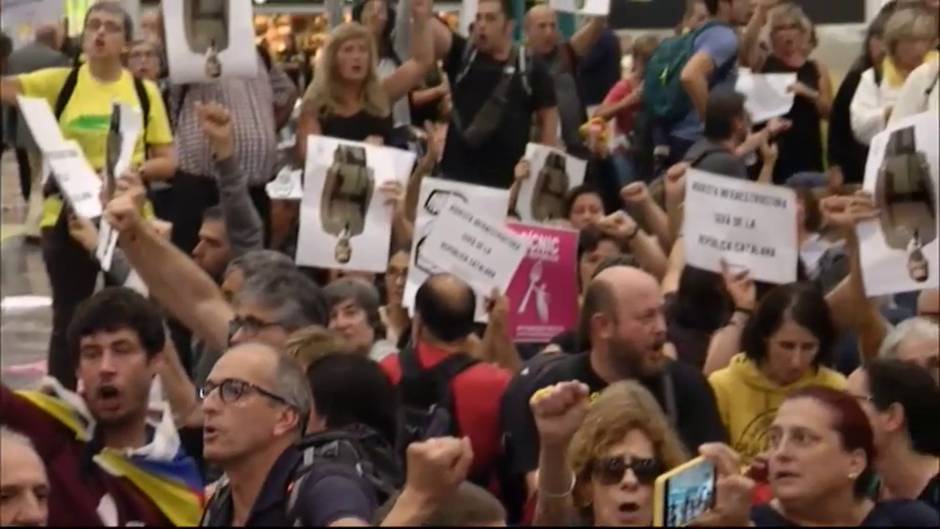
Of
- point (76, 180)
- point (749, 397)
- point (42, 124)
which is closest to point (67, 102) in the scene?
point (42, 124)

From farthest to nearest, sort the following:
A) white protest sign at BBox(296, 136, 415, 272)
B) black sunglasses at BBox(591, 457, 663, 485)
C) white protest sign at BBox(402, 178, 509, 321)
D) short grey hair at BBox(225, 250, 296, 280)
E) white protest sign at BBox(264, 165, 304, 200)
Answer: white protest sign at BBox(264, 165, 304, 200)
white protest sign at BBox(296, 136, 415, 272)
white protest sign at BBox(402, 178, 509, 321)
short grey hair at BBox(225, 250, 296, 280)
black sunglasses at BBox(591, 457, 663, 485)

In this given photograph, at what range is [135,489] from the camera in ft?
15.2

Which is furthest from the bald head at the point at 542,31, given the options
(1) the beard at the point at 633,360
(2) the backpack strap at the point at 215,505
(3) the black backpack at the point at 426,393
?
(2) the backpack strap at the point at 215,505

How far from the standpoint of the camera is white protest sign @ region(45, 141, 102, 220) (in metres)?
7.65

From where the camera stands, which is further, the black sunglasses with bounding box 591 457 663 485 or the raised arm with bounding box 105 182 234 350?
the raised arm with bounding box 105 182 234 350

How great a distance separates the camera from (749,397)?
6.16 metres

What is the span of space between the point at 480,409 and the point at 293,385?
4.59ft

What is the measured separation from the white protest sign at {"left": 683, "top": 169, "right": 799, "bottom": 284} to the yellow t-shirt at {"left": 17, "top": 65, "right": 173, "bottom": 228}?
8.13ft

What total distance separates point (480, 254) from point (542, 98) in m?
2.87

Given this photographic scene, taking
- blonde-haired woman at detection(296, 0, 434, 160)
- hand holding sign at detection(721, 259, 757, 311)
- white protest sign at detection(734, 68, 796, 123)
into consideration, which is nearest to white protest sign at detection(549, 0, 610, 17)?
white protest sign at detection(734, 68, 796, 123)

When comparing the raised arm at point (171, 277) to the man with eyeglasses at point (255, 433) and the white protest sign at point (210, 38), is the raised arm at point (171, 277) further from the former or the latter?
the white protest sign at point (210, 38)

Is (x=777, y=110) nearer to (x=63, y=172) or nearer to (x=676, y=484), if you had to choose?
(x=63, y=172)

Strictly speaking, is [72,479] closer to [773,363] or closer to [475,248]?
[773,363]

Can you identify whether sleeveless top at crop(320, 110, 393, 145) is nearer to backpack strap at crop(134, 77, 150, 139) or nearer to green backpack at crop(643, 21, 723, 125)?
backpack strap at crop(134, 77, 150, 139)
